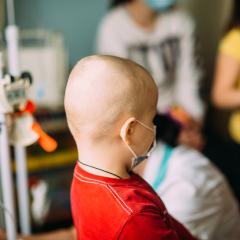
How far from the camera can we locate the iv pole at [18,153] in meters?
1.06

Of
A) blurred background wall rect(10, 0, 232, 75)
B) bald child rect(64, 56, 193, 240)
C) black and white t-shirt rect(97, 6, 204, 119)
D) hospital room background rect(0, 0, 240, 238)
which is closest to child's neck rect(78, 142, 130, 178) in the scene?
bald child rect(64, 56, 193, 240)

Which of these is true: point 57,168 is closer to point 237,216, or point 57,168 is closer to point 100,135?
point 237,216

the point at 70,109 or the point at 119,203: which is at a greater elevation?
the point at 70,109

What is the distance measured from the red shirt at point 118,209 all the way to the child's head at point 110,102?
69 millimetres

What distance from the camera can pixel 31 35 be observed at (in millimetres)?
1998

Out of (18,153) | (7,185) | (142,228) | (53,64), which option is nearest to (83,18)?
(53,64)

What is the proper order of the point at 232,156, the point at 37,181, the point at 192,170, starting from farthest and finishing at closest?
the point at 232,156 < the point at 37,181 < the point at 192,170

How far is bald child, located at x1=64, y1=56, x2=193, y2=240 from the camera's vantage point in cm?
72

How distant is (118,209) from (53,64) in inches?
46.8

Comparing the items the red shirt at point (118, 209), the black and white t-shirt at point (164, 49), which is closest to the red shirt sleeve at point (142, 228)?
the red shirt at point (118, 209)

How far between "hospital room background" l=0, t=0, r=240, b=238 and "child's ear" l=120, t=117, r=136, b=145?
0.70 m

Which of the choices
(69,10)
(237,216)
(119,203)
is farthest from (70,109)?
(69,10)

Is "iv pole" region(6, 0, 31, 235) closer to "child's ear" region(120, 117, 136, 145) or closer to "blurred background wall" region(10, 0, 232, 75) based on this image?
"child's ear" region(120, 117, 136, 145)

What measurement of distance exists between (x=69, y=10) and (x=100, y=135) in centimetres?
152
